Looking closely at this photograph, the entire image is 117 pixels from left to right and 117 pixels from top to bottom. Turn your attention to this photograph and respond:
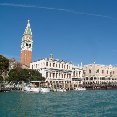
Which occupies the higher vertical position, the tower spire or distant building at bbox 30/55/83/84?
the tower spire

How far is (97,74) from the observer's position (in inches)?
6772

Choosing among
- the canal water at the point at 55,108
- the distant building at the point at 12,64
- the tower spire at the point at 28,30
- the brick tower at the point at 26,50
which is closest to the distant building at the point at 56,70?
the brick tower at the point at 26,50

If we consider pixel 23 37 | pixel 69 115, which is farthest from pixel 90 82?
pixel 69 115

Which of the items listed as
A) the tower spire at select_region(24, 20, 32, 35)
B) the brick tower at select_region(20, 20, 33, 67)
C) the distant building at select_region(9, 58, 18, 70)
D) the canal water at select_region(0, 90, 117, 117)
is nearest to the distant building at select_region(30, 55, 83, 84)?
the brick tower at select_region(20, 20, 33, 67)

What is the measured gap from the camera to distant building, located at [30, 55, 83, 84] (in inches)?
5167

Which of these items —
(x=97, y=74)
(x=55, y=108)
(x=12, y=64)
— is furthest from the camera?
(x=97, y=74)

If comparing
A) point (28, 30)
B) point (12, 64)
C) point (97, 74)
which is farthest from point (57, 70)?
point (97, 74)

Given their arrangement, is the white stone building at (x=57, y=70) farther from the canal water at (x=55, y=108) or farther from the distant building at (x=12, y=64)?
the canal water at (x=55, y=108)

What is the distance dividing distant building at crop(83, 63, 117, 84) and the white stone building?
23.7 m

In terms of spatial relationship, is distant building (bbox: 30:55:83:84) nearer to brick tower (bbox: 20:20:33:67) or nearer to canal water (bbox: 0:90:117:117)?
brick tower (bbox: 20:20:33:67)

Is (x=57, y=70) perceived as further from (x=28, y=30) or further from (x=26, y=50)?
(x=28, y=30)

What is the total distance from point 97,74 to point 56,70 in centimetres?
4226

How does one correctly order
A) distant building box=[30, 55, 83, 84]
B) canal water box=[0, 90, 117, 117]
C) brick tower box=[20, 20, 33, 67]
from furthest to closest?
1. brick tower box=[20, 20, 33, 67]
2. distant building box=[30, 55, 83, 84]
3. canal water box=[0, 90, 117, 117]

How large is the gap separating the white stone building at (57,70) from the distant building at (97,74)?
23.7 meters
